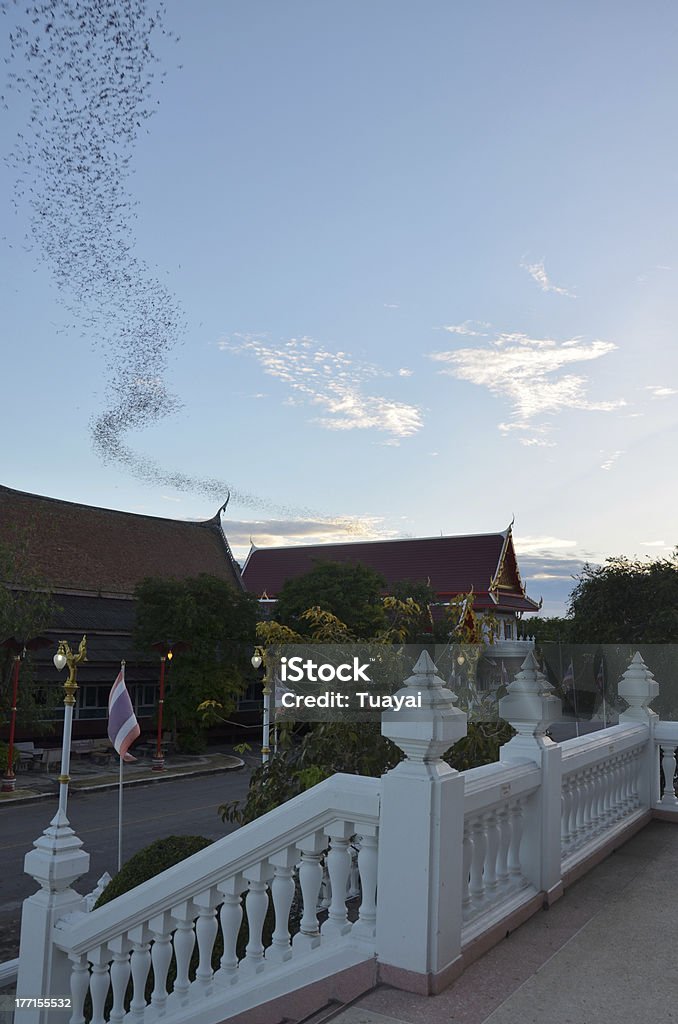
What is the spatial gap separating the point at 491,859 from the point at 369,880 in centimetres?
101

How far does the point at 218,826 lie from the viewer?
18656mm

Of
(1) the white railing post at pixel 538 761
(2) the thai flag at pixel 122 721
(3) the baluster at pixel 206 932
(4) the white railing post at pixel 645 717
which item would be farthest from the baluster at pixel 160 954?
(2) the thai flag at pixel 122 721

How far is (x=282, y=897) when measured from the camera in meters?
4.03

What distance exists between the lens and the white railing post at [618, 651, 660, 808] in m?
7.84

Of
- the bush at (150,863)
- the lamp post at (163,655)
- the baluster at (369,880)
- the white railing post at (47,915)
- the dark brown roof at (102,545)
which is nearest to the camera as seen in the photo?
the baluster at (369,880)

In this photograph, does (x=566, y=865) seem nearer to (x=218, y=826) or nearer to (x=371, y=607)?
(x=218, y=826)

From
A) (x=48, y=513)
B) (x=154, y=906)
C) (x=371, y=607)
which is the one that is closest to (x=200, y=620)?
(x=371, y=607)

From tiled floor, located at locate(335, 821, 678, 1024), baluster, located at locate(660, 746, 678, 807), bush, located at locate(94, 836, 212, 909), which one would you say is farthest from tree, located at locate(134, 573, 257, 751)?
tiled floor, located at locate(335, 821, 678, 1024)

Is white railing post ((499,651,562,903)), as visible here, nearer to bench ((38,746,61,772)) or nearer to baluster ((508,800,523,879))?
baluster ((508,800,523,879))

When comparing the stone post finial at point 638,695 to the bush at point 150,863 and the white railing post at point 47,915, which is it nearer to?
the bush at point 150,863

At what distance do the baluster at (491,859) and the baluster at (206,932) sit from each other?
1483mm

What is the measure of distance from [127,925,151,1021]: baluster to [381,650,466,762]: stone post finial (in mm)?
2097

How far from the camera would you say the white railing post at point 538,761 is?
5.00 metres

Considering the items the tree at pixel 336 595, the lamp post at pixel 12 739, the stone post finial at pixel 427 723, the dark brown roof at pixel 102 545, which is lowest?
the lamp post at pixel 12 739
